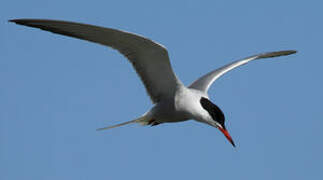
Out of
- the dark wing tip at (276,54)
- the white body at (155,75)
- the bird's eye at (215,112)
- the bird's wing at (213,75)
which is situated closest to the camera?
the white body at (155,75)

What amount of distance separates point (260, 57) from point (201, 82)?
1582 mm

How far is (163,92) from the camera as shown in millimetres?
7047

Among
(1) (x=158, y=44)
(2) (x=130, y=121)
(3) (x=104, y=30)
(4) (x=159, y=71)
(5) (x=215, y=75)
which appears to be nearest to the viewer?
(3) (x=104, y=30)

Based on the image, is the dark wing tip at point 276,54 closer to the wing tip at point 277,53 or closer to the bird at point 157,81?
the wing tip at point 277,53

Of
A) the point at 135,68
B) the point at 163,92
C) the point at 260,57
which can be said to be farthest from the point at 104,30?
the point at 260,57

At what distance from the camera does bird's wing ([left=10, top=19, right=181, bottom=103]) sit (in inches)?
217

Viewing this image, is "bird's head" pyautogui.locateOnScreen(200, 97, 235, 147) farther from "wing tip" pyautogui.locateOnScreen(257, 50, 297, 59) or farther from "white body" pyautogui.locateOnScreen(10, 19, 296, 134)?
"wing tip" pyautogui.locateOnScreen(257, 50, 297, 59)

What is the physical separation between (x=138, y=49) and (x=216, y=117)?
4.10 ft

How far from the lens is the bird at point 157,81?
19.0 ft

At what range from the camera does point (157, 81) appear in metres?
6.95

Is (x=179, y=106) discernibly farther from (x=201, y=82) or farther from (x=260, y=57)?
(x=260, y=57)

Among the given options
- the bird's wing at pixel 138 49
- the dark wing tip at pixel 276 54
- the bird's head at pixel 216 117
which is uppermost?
the bird's wing at pixel 138 49

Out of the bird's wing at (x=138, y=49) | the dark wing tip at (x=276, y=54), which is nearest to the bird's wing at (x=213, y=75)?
the dark wing tip at (x=276, y=54)

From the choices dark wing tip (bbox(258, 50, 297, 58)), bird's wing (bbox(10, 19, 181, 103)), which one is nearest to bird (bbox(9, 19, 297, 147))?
bird's wing (bbox(10, 19, 181, 103))
